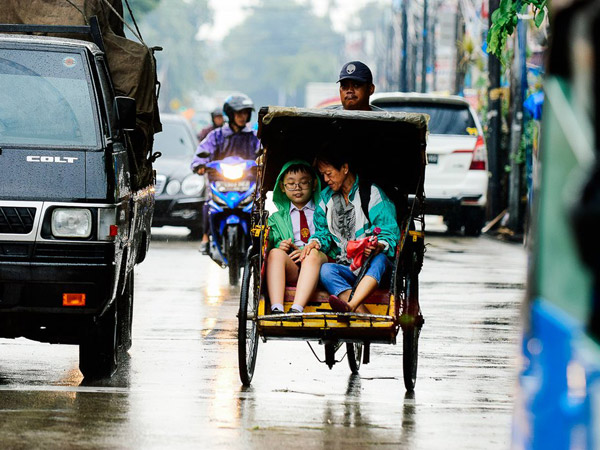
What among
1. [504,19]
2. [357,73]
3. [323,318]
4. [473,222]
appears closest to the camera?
[323,318]

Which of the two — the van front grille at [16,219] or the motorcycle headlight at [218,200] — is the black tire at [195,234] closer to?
the motorcycle headlight at [218,200]

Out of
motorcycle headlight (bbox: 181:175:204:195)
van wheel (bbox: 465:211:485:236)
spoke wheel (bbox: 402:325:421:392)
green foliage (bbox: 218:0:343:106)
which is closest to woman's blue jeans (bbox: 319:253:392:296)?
spoke wheel (bbox: 402:325:421:392)

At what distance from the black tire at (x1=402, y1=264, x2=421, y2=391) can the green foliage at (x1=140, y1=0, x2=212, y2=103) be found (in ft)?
356

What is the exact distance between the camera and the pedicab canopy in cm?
906

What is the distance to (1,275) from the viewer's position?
777 cm

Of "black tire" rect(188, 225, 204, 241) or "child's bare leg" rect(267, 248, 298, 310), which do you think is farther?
"black tire" rect(188, 225, 204, 241)

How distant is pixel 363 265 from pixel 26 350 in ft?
9.45

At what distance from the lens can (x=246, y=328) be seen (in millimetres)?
8156

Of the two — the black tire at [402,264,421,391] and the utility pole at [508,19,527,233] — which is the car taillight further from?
the black tire at [402,264,421,391]

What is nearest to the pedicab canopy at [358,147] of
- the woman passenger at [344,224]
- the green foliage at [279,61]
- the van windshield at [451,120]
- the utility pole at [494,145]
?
the woman passenger at [344,224]

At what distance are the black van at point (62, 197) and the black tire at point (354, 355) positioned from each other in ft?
4.90

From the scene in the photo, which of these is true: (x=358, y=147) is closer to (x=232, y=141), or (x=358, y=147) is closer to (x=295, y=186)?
(x=295, y=186)

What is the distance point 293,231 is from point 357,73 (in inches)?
56.3

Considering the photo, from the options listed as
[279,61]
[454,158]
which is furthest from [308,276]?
[279,61]
